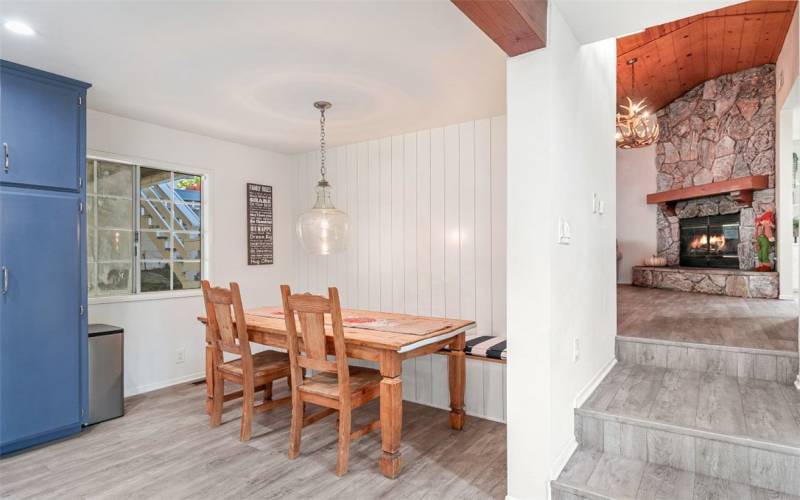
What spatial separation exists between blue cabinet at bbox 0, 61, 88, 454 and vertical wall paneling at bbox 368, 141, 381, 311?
247cm

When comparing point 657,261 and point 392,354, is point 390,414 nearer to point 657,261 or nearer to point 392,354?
point 392,354

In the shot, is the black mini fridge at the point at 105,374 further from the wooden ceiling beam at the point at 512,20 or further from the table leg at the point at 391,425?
the wooden ceiling beam at the point at 512,20

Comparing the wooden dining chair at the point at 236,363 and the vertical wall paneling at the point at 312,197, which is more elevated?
the vertical wall paneling at the point at 312,197

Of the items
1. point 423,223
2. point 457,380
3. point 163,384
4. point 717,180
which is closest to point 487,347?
point 457,380

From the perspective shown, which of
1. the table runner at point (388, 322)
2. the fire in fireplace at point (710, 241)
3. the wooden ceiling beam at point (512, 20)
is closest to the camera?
the wooden ceiling beam at point (512, 20)

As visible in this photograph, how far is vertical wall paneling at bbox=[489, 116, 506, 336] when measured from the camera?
12.6ft

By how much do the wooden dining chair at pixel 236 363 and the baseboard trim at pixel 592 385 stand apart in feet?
6.45

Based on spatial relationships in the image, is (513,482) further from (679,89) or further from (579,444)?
(679,89)

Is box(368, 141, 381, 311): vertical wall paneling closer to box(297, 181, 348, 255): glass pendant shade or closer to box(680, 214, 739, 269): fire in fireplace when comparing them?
box(297, 181, 348, 255): glass pendant shade

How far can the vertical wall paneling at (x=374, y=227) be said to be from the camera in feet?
15.3

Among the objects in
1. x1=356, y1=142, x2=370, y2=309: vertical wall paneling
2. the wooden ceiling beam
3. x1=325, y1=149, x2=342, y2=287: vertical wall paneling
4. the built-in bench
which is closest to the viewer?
the wooden ceiling beam

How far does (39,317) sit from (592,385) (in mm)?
3424

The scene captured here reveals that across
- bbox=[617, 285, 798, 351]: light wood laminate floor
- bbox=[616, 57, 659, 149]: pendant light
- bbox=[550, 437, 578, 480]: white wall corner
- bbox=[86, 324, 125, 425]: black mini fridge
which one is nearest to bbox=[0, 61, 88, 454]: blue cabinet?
bbox=[86, 324, 125, 425]: black mini fridge

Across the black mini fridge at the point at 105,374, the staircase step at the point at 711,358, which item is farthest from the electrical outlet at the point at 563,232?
the black mini fridge at the point at 105,374
